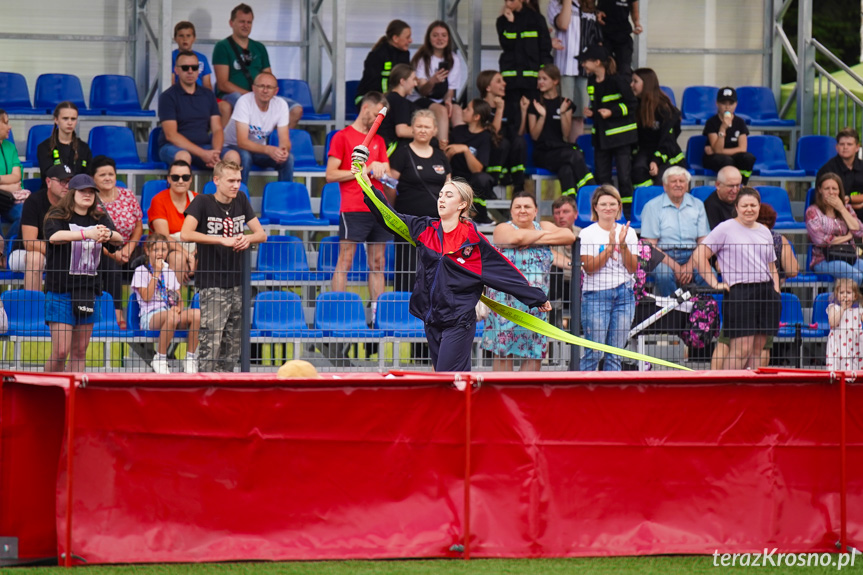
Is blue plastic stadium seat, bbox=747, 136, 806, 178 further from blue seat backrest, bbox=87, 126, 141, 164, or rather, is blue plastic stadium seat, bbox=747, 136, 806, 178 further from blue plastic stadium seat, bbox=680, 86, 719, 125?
blue seat backrest, bbox=87, 126, 141, 164

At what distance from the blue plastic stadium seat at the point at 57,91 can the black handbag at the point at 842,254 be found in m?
8.36

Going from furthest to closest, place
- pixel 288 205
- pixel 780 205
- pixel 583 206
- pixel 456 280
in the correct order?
pixel 780 205, pixel 583 206, pixel 288 205, pixel 456 280

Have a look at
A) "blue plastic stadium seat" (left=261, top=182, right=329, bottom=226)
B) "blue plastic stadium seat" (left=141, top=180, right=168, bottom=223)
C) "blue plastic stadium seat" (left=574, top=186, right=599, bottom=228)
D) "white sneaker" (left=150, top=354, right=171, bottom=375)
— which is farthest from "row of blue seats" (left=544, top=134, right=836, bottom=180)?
"white sneaker" (left=150, top=354, right=171, bottom=375)

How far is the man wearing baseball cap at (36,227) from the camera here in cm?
805

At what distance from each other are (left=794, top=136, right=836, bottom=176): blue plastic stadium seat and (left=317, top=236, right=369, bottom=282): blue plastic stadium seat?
746 cm

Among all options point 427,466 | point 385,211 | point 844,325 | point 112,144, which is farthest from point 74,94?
point 427,466

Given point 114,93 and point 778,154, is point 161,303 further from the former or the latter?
point 778,154

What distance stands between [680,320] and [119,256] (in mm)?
4304

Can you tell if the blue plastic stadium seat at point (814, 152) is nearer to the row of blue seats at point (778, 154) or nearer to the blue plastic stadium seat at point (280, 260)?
the row of blue seats at point (778, 154)

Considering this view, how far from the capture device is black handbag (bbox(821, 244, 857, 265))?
10055mm

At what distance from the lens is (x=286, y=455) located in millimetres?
5312

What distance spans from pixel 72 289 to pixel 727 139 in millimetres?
8158

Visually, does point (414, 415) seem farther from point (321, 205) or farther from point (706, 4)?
point (706, 4)

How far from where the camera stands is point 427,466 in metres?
5.40
